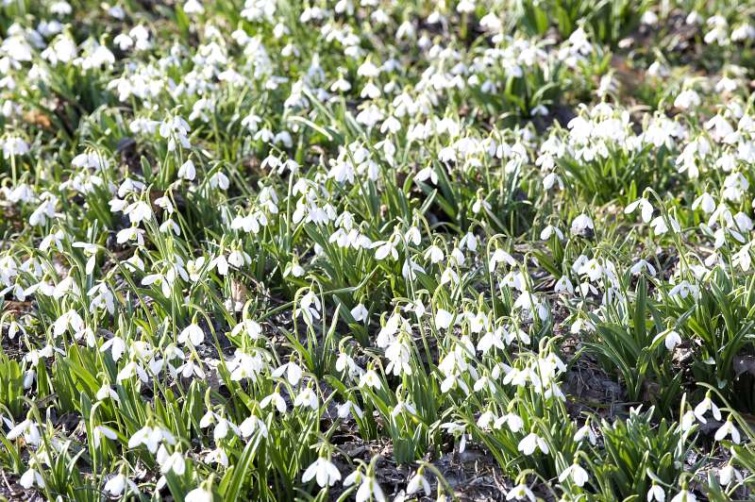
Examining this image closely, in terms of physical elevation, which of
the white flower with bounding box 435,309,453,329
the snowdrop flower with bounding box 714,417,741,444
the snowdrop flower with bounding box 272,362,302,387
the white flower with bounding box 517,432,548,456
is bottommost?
the snowdrop flower with bounding box 714,417,741,444

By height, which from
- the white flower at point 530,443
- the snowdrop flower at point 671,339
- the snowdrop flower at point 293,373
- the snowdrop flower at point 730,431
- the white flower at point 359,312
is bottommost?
the snowdrop flower at point 730,431

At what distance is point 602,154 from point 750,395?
4.09 feet

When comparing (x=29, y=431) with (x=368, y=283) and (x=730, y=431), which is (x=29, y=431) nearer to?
(x=368, y=283)

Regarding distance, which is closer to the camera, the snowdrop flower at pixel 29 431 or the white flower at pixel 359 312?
the snowdrop flower at pixel 29 431

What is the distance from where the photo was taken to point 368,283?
3.39m

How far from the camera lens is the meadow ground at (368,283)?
8.68 ft

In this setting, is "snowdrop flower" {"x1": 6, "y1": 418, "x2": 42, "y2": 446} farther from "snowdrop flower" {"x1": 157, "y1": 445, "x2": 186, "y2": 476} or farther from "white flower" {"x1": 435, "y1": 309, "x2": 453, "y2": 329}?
"white flower" {"x1": 435, "y1": 309, "x2": 453, "y2": 329}

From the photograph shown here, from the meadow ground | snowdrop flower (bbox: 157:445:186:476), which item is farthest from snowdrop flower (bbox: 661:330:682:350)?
snowdrop flower (bbox: 157:445:186:476)

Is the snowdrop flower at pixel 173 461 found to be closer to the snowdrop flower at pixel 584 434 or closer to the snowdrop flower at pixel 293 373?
the snowdrop flower at pixel 293 373

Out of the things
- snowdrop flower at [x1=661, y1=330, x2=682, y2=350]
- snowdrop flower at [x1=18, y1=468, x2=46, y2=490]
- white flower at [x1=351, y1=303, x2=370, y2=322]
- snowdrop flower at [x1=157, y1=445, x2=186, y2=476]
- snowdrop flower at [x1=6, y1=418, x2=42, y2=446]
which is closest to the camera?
snowdrop flower at [x1=157, y1=445, x2=186, y2=476]

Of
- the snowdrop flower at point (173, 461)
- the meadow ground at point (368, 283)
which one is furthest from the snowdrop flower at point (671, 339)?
the snowdrop flower at point (173, 461)

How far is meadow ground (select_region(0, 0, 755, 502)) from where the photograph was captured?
2.65m

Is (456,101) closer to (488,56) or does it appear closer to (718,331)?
(488,56)

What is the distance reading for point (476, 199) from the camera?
12.3 ft
